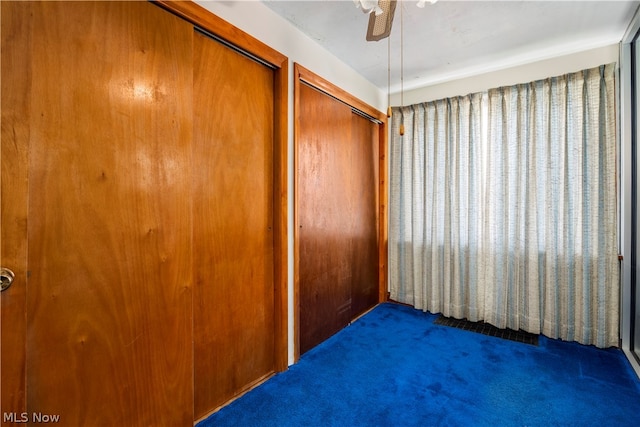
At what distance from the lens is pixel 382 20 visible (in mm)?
1257

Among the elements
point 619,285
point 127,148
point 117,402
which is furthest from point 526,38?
point 117,402

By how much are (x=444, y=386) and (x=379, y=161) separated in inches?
89.3

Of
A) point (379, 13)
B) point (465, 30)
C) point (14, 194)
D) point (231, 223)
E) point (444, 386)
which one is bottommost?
point (444, 386)

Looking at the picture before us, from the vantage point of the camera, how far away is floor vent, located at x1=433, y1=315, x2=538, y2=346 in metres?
2.50

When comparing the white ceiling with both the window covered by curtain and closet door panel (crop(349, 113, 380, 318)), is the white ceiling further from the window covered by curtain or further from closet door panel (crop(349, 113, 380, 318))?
closet door panel (crop(349, 113, 380, 318))

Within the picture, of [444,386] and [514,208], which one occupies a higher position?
[514,208]

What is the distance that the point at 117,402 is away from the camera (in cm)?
125

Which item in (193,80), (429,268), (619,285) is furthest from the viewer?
(429,268)

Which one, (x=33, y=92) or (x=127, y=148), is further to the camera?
(x=127, y=148)

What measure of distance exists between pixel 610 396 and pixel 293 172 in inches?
95.3

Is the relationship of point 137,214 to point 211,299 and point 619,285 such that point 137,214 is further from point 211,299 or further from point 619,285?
point 619,285

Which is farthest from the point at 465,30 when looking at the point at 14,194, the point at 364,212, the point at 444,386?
the point at 14,194

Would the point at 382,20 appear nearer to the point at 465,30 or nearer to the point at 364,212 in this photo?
the point at 465,30

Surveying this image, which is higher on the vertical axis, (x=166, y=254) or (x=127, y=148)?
(x=127, y=148)
